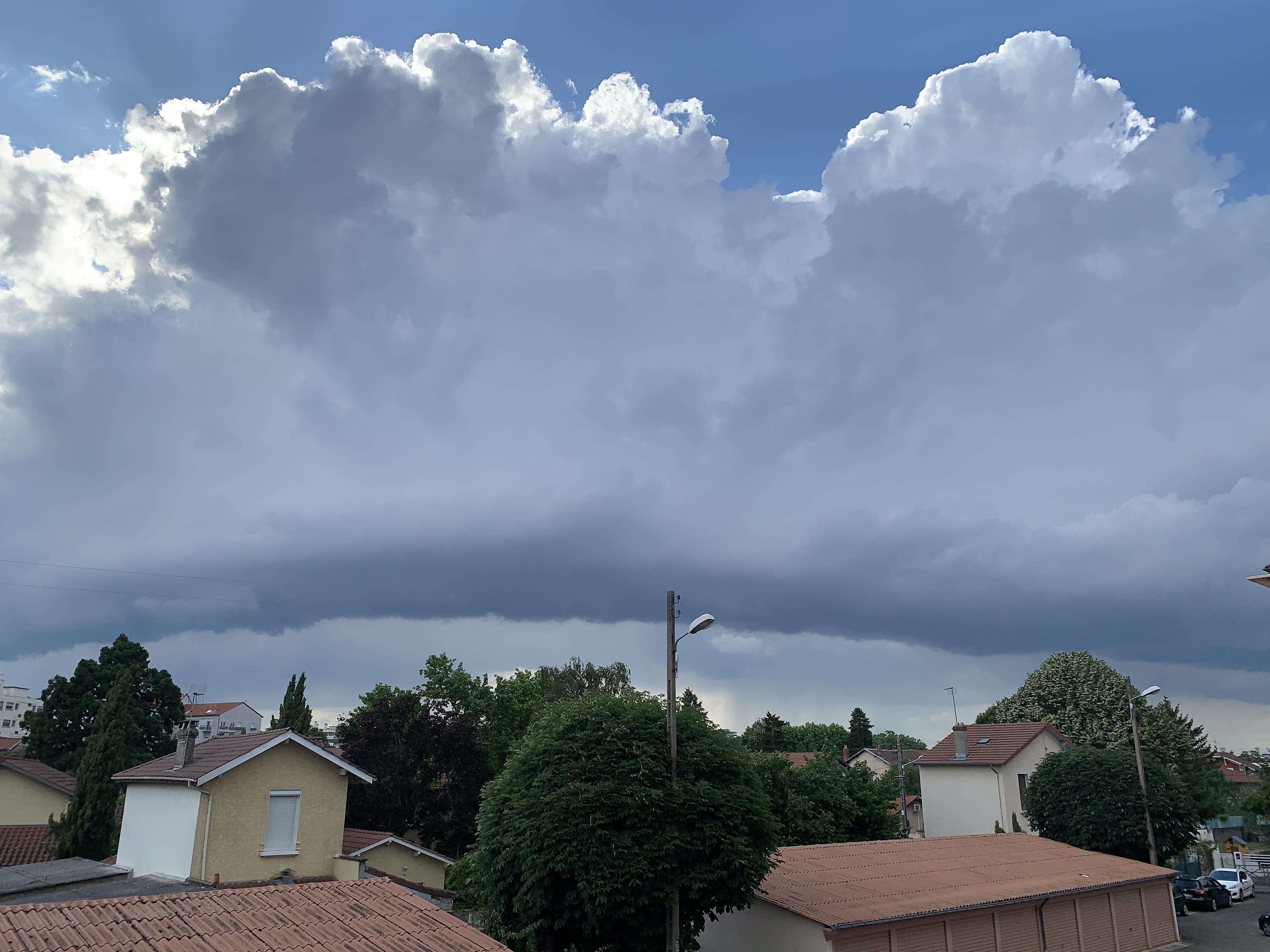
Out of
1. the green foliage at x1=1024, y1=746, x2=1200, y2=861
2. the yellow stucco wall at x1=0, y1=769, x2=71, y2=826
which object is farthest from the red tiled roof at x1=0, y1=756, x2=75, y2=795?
the green foliage at x1=1024, y1=746, x2=1200, y2=861

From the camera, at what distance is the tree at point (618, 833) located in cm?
1789

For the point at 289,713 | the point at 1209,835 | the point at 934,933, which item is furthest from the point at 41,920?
the point at 1209,835

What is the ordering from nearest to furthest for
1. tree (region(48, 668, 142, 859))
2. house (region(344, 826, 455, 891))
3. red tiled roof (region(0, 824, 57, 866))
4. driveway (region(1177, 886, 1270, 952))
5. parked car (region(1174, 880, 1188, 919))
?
1. driveway (region(1177, 886, 1270, 952))
2. house (region(344, 826, 455, 891))
3. tree (region(48, 668, 142, 859))
4. red tiled roof (region(0, 824, 57, 866))
5. parked car (region(1174, 880, 1188, 919))

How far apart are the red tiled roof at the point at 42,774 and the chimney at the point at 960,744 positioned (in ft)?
162

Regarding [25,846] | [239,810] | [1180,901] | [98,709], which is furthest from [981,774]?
[98,709]

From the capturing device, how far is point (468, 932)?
41.6ft

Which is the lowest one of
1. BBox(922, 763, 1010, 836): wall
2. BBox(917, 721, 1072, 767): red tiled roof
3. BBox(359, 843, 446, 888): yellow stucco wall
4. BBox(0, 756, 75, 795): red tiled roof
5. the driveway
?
the driveway

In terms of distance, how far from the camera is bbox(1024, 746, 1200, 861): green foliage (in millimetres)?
38250

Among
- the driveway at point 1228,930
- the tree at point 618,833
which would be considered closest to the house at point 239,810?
the tree at point 618,833

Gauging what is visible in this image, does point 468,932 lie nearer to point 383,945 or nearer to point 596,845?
point 383,945

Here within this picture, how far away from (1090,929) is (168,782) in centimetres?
3219

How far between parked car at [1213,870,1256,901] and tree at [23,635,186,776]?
2886 inches

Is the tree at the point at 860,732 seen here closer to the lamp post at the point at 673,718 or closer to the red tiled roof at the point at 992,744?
the red tiled roof at the point at 992,744

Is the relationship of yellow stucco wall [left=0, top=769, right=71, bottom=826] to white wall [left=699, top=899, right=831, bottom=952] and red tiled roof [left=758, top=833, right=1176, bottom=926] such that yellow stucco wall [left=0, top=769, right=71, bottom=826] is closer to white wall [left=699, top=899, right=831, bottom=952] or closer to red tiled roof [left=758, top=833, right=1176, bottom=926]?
white wall [left=699, top=899, right=831, bottom=952]
